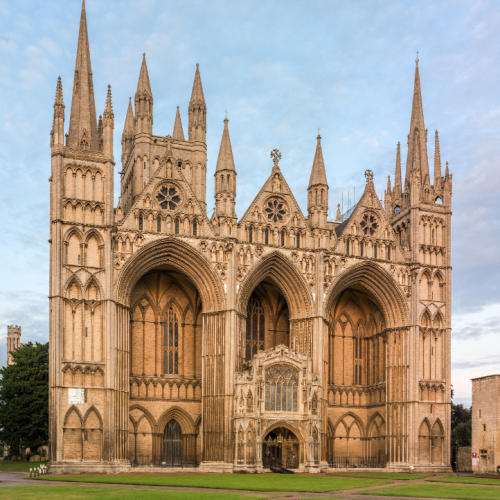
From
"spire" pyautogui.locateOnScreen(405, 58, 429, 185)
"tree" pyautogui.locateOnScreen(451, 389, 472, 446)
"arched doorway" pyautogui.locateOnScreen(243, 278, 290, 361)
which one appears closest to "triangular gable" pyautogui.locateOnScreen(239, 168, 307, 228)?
"arched doorway" pyautogui.locateOnScreen(243, 278, 290, 361)

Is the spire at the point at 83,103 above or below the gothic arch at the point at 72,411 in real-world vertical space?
above

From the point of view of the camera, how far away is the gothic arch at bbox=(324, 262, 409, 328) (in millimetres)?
53844

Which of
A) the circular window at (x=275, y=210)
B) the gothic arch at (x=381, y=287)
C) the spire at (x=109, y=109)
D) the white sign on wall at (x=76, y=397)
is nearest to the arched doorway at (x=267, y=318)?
the gothic arch at (x=381, y=287)

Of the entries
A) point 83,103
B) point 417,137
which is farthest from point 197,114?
point 417,137

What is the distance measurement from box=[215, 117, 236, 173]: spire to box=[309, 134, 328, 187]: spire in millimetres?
6299

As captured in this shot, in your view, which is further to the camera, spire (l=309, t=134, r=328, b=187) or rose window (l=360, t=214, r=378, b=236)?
rose window (l=360, t=214, r=378, b=236)

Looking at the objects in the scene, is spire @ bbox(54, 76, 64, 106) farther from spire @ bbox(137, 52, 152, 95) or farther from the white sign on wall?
the white sign on wall

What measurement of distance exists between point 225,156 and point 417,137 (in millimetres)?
16570

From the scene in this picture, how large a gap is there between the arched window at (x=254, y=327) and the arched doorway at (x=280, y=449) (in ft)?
25.1

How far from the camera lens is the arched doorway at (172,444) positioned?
51688mm

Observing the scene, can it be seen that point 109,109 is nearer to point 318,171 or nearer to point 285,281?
point 318,171

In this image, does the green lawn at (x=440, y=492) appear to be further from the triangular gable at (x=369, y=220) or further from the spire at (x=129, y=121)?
the spire at (x=129, y=121)

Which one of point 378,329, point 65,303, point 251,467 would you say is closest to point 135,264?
point 65,303

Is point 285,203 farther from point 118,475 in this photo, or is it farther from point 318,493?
point 318,493
